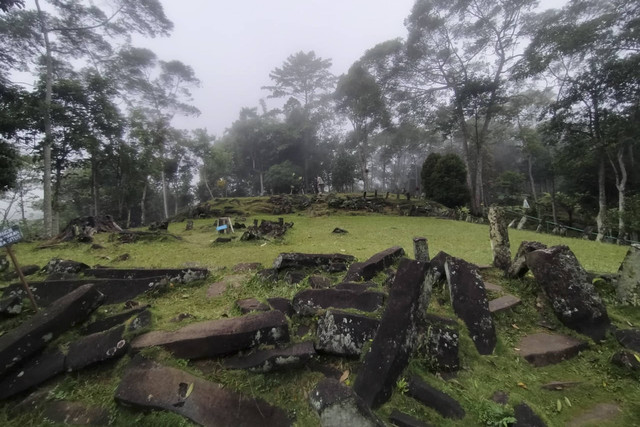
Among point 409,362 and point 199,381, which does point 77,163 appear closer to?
point 199,381

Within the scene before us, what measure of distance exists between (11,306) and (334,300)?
3327 mm

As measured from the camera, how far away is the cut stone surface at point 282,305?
105 inches

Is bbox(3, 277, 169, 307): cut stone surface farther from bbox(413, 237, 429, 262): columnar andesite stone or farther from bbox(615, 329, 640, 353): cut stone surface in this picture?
bbox(615, 329, 640, 353): cut stone surface

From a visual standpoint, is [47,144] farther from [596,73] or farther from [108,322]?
[596,73]

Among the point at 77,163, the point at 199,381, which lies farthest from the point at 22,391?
the point at 77,163

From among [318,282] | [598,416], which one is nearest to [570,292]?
[598,416]

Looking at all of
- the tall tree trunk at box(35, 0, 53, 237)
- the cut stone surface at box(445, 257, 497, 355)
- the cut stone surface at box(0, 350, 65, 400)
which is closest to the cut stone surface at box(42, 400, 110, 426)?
the cut stone surface at box(0, 350, 65, 400)

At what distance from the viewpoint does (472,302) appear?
2.42 meters

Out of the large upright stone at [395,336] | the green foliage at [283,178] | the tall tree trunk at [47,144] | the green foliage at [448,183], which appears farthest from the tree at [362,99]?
the large upright stone at [395,336]

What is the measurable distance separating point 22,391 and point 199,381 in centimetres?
130

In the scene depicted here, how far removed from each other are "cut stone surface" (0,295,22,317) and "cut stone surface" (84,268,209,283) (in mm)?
948

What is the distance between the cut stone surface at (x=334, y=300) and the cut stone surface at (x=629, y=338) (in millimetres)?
1846

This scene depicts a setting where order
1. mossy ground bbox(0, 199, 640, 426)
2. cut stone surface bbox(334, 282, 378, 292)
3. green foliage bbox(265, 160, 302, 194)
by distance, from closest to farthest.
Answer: mossy ground bbox(0, 199, 640, 426) → cut stone surface bbox(334, 282, 378, 292) → green foliage bbox(265, 160, 302, 194)

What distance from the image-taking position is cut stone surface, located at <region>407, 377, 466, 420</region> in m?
1.63
